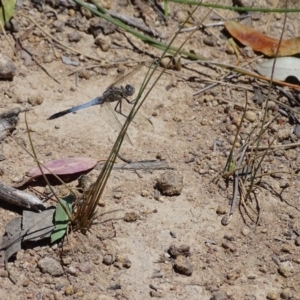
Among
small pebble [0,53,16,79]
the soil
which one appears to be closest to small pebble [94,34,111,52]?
the soil

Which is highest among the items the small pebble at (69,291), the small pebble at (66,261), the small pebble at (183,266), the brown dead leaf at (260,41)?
the brown dead leaf at (260,41)

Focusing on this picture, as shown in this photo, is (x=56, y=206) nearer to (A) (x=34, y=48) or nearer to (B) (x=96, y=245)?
(B) (x=96, y=245)

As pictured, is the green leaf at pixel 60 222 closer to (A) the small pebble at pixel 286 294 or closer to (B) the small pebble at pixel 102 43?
(A) the small pebble at pixel 286 294

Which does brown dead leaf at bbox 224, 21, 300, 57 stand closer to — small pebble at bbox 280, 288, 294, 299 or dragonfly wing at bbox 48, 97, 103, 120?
dragonfly wing at bbox 48, 97, 103, 120

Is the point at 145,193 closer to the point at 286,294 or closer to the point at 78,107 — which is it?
the point at 78,107

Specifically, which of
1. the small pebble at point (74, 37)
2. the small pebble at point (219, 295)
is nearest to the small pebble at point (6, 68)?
the small pebble at point (74, 37)

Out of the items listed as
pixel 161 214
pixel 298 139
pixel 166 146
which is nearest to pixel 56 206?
pixel 161 214
